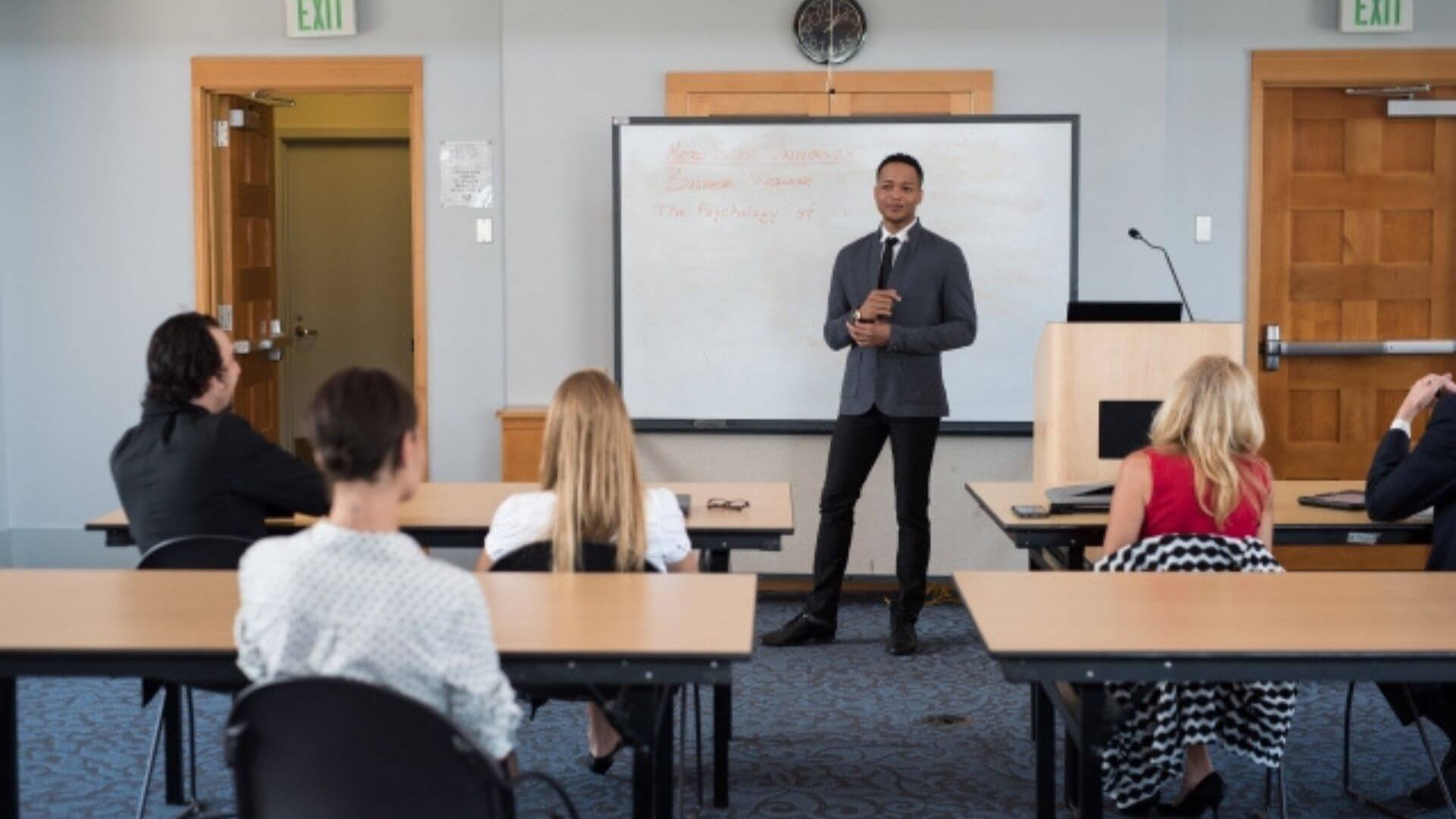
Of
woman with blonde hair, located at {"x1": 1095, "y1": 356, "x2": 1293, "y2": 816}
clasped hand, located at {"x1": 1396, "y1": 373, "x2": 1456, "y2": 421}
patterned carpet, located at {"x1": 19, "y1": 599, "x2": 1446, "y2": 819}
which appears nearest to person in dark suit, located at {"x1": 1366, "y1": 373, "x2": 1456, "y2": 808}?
clasped hand, located at {"x1": 1396, "y1": 373, "x2": 1456, "y2": 421}

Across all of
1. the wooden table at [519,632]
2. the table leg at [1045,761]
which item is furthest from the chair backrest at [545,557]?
the table leg at [1045,761]

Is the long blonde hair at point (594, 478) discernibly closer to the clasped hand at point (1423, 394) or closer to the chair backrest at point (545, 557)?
the chair backrest at point (545, 557)

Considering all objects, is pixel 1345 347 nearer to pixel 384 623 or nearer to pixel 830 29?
pixel 830 29

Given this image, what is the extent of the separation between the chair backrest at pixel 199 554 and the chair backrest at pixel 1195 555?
1.80 meters

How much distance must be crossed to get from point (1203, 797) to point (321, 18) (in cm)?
498

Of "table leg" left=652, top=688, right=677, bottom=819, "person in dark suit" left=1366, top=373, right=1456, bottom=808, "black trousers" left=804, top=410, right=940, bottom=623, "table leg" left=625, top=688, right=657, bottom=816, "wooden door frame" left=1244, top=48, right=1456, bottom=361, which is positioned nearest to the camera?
"table leg" left=625, top=688, right=657, bottom=816

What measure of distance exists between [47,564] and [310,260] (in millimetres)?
3346

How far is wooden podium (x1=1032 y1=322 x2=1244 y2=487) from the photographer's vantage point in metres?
4.93

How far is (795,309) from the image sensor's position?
21.5 ft

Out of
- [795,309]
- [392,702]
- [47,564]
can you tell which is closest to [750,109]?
[795,309]

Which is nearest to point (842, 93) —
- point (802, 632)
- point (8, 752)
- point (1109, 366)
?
point (1109, 366)

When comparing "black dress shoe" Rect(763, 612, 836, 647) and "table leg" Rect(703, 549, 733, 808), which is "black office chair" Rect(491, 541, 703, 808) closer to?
"table leg" Rect(703, 549, 733, 808)

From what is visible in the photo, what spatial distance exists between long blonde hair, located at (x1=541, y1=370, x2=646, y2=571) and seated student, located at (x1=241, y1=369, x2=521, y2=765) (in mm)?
941

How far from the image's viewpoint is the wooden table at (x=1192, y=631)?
254 cm
